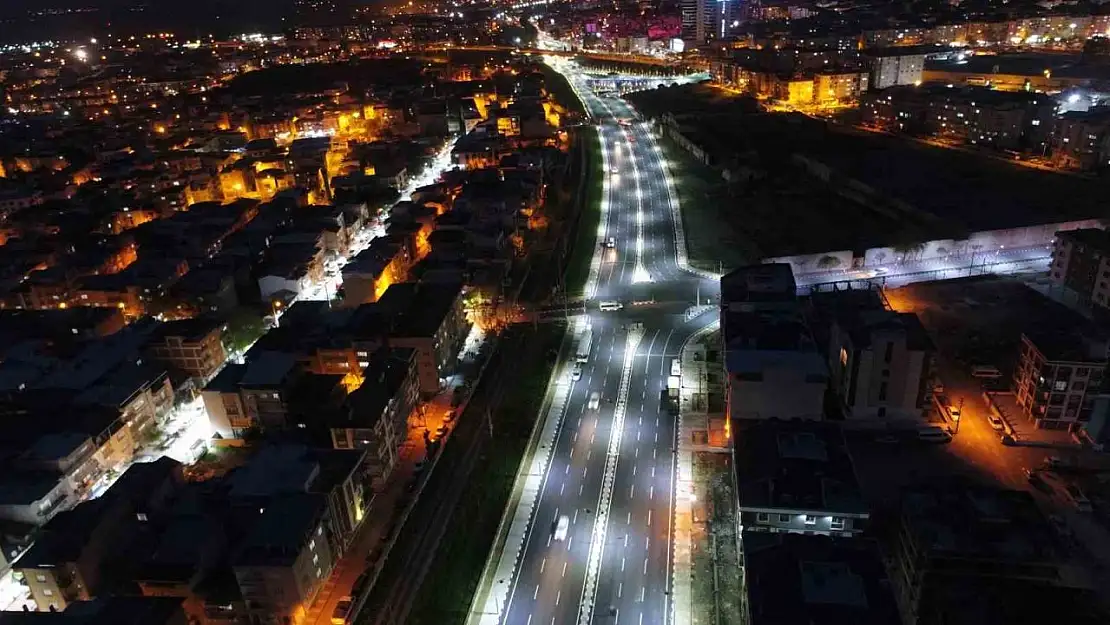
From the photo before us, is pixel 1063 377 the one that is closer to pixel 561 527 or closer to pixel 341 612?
pixel 561 527

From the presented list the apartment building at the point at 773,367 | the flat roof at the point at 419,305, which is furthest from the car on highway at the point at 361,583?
the apartment building at the point at 773,367

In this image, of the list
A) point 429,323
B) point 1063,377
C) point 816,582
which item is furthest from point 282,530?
point 1063,377

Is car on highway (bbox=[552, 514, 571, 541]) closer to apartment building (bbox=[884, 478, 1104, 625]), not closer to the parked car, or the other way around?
apartment building (bbox=[884, 478, 1104, 625])

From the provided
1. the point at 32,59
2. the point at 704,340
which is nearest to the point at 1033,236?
the point at 704,340

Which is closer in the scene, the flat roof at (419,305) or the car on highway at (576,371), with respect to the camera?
the flat roof at (419,305)

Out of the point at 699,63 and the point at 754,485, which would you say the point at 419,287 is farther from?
the point at 699,63

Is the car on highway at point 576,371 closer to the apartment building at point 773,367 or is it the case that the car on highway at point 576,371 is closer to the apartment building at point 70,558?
the apartment building at point 773,367

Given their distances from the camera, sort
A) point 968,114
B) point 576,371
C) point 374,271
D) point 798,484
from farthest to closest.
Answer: point 968,114, point 374,271, point 576,371, point 798,484
